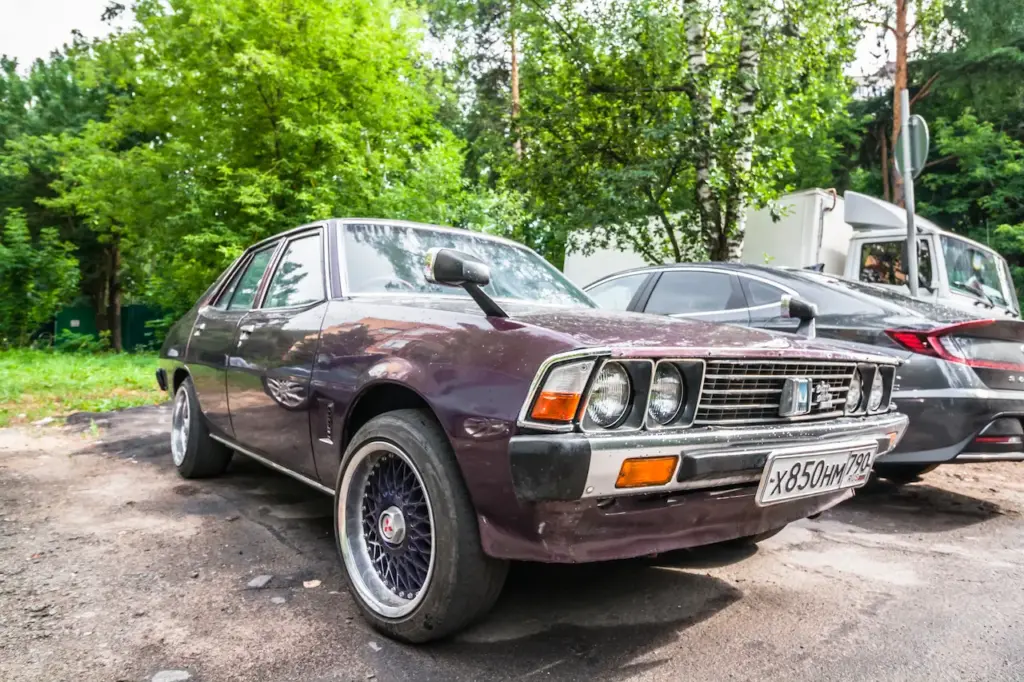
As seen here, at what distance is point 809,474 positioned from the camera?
95.3 inches

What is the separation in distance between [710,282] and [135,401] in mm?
6913

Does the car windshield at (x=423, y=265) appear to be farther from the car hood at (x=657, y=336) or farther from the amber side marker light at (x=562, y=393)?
the amber side marker light at (x=562, y=393)

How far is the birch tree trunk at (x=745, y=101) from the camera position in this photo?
8.30 metres

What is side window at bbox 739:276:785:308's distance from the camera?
4.82 metres

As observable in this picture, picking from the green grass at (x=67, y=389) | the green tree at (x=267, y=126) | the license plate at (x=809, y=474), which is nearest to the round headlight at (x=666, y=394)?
the license plate at (x=809, y=474)

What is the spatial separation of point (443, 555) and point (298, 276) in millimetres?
1964

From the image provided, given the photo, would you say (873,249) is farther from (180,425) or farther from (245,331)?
(180,425)

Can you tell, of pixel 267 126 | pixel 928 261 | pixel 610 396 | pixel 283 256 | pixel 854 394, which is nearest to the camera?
pixel 610 396

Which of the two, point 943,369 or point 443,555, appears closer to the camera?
point 443,555

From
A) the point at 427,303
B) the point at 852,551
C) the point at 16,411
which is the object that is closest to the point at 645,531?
the point at 427,303

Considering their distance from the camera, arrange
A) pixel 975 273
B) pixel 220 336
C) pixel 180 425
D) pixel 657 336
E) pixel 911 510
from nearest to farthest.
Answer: pixel 657 336, pixel 220 336, pixel 911 510, pixel 180 425, pixel 975 273

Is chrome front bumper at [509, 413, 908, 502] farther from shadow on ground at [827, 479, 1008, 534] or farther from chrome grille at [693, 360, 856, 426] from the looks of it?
shadow on ground at [827, 479, 1008, 534]

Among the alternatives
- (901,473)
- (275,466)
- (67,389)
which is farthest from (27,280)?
(901,473)

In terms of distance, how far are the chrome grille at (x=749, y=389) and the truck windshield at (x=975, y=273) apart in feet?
20.0
